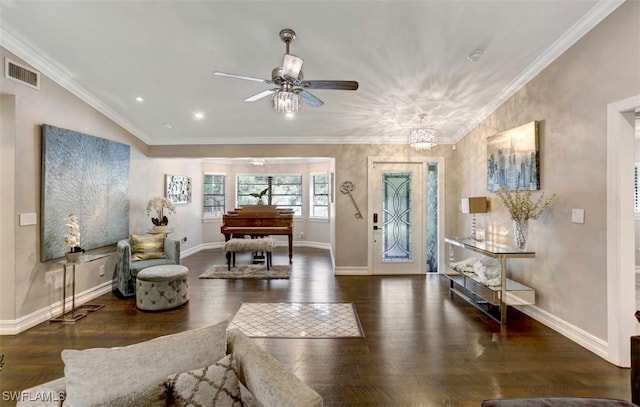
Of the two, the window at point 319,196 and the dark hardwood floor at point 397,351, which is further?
the window at point 319,196

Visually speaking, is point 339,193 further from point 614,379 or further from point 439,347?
point 614,379

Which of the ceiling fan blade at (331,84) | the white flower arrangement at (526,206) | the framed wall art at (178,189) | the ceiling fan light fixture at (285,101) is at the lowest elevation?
the white flower arrangement at (526,206)

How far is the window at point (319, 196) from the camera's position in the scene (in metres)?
8.49

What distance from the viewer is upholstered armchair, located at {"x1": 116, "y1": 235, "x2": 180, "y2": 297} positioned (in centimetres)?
421

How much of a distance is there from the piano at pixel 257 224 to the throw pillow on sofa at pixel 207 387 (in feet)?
16.9

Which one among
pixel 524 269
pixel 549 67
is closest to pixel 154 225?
pixel 524 269

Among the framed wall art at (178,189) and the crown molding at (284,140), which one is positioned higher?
the crown molding at (284,140)

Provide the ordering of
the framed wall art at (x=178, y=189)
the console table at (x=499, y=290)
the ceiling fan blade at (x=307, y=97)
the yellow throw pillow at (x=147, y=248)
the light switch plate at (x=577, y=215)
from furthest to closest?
the framed wall art at (x=178, y=189)
the yellow throw pillow at (x=147, y=248)
the console table at (x=499, y=290)
the light switch plate at (x=577, y=215)
the ceiling fan blade at (x=307, y=97)

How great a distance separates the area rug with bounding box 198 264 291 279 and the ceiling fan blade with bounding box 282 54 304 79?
387 cm

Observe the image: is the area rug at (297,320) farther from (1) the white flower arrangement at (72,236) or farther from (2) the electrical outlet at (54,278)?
(2) the electrical outlet at (54,278)

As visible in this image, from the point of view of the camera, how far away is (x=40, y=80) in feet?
11.3

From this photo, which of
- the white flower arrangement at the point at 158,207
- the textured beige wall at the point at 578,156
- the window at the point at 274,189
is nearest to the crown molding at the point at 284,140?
the white flower arrangement at the point at 158,207

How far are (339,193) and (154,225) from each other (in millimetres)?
3696

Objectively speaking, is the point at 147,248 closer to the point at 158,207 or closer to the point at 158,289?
the point at 158,289
